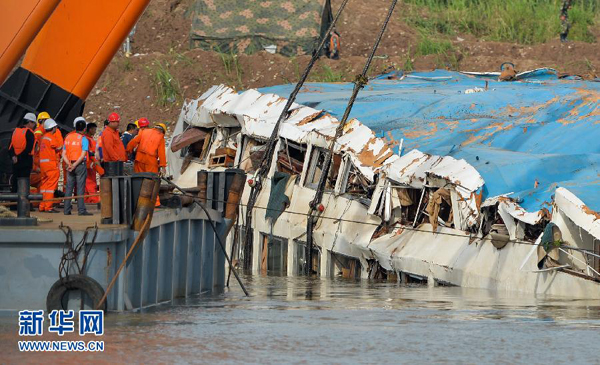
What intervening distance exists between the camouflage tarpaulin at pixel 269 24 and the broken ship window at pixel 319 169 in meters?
17.7

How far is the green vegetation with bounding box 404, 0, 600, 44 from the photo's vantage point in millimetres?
46188

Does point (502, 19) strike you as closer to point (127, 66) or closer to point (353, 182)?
point (127, 66)

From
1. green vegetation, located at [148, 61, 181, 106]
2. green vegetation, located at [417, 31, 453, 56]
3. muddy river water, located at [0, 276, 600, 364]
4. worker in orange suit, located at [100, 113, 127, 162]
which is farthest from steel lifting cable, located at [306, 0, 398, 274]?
green vegetation, located at [417, 31, 453, 56]

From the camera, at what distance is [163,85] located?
40.5m

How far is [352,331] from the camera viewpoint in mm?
13430

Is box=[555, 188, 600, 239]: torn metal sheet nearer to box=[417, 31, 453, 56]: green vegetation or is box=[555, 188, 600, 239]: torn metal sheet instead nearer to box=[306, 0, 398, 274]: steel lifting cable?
box=[306, 0, 398, 274]: steel lifting cable

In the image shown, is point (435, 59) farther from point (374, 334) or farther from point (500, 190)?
point (374, 334)

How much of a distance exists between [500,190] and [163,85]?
2346cm

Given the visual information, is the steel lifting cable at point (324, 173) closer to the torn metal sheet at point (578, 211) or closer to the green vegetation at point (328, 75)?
the torn metal sheet at point (578, 211)

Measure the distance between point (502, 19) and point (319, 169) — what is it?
80.9 feet

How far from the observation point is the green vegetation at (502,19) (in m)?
46.2

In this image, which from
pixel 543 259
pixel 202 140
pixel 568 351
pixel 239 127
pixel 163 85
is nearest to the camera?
pixel 568 351

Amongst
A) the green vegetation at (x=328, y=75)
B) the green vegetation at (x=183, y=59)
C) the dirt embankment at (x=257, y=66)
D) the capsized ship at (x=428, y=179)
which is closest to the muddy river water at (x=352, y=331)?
the capsized ship at (x=428, y=179)

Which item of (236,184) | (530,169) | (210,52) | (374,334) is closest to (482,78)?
(210,52)
